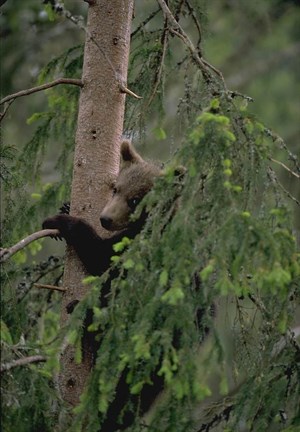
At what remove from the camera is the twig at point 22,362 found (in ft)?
14.0

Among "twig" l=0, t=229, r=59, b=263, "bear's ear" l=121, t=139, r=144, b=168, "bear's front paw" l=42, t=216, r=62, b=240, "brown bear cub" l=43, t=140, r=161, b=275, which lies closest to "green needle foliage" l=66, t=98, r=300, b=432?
"twig" l=0, t=229, r=59, b=263

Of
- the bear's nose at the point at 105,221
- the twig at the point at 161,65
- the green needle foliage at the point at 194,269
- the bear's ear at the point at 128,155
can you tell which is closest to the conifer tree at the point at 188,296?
the green needle foliage at the point at 194,269

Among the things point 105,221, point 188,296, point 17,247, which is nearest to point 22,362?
point 17,247

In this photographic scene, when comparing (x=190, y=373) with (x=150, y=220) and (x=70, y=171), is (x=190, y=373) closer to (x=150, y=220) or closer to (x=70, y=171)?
(x=150, y=220)

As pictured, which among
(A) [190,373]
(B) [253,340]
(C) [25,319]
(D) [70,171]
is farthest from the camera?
(D) [70,171]

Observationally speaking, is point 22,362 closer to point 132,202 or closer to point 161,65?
point 132,202

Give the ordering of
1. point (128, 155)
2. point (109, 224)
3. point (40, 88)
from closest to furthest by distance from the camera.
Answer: point (40, 88) < point (109, 224) < point (128, 155)

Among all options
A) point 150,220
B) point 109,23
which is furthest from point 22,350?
point 109,23

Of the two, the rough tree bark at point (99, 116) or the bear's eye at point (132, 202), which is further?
the bear's eye at point (132, 202)

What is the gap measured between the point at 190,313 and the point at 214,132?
33.0 inches

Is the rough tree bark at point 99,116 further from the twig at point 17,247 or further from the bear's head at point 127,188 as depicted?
the twig at point 17,247

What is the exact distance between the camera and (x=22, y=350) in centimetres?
480

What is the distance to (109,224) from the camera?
5539 mm

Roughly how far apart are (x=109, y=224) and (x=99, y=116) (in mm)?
699
